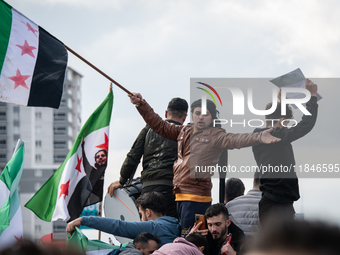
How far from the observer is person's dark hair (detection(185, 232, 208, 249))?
4.02 meters

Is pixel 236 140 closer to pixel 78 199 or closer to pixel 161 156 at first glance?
pixel 161 156

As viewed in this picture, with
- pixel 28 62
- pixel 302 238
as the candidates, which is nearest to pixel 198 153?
pixel 28 62

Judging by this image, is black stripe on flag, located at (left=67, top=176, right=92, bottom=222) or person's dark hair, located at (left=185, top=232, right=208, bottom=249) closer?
person's dark hair, located at (left=185, top=232, right=208, bottom=249)

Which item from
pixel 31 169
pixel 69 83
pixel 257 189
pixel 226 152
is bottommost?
pixel 31 169

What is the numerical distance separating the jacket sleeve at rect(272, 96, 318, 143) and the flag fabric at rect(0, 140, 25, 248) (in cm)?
378

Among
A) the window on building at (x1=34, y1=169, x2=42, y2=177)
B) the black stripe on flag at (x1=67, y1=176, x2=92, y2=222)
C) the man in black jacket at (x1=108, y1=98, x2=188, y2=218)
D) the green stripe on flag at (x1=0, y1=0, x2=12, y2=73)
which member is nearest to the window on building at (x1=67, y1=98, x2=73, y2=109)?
the window on building at (x1=34, y1=169, x2=42, y2=177)

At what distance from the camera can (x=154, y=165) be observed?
5.39 metres

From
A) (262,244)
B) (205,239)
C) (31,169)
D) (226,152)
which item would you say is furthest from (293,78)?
(31,169)

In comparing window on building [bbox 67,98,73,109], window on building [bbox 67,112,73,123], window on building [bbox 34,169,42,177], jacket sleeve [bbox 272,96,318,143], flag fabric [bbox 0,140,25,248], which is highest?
window on building [bbox 67,98,73,109]

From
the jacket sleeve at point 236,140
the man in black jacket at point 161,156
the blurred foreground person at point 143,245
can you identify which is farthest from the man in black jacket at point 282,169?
the man in black jacket at point 161,156

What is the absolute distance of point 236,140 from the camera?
4.45 metres

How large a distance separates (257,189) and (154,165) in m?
1.24

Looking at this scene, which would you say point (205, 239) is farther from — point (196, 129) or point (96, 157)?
point (96, 157)

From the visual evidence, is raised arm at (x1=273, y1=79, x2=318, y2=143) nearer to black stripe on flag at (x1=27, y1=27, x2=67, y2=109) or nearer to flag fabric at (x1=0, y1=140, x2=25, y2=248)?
black stripe on flag at (x1=27, y1=27, x2=67, y2=109)
